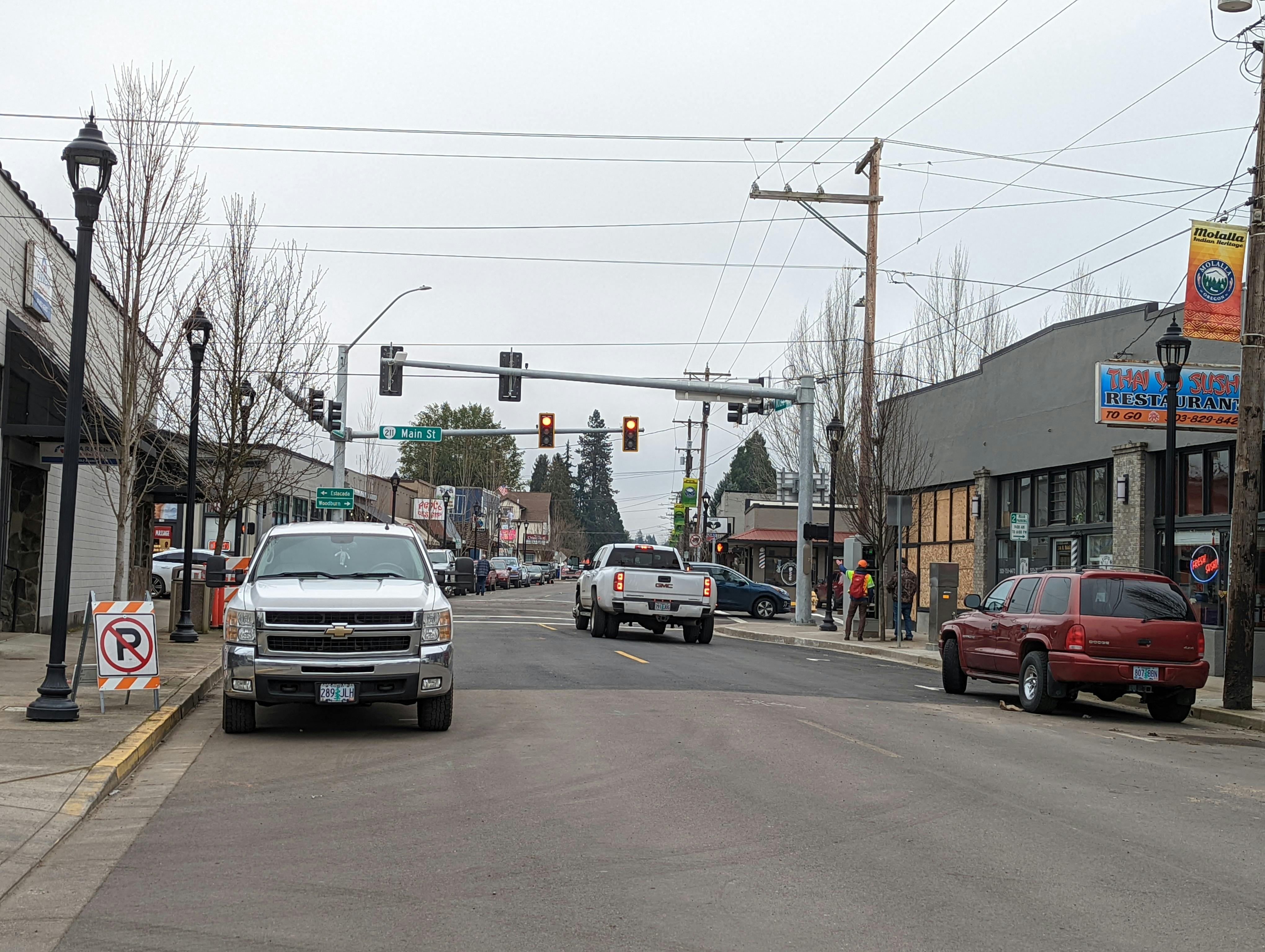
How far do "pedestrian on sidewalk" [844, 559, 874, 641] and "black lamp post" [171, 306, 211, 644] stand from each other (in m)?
14.7

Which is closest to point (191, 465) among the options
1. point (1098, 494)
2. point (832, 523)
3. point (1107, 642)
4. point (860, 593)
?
point (1107, 642)

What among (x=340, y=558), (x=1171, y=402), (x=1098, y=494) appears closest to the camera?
(x=340, y=558)

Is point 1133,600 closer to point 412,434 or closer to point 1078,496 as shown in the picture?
point 1078,496

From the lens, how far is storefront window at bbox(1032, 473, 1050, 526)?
28844mm

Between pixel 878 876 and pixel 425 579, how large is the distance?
22.1 ft

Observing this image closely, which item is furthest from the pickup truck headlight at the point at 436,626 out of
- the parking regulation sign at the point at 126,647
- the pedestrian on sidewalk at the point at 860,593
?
the pedestrian on sidewalk at the point at 860,593

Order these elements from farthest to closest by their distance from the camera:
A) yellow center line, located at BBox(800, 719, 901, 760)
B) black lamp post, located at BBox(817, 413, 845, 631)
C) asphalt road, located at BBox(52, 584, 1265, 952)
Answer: black lamp post, located at BBox(817, 413, 845, 631), yellow center line, located at BBox(800, 719, 901, 760), asphalt road, located at BBox(52, 584, 1265, 952)

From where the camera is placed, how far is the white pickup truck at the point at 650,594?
2662cm

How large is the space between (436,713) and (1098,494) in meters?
18.8

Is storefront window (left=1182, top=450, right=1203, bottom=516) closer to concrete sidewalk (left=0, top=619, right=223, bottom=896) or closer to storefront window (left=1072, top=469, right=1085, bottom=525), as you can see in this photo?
storefront window (left=1072, top=469, right=1085, bottom=525)

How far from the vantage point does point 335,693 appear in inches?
438

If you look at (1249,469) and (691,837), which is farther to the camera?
(1249,469)

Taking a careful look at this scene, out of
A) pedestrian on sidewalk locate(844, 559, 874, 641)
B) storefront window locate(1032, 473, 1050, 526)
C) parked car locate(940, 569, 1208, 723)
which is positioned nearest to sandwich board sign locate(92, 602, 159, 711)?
parked car locate(940, 569, 1208, 723)

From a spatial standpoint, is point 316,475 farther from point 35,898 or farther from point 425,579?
point 35,898
